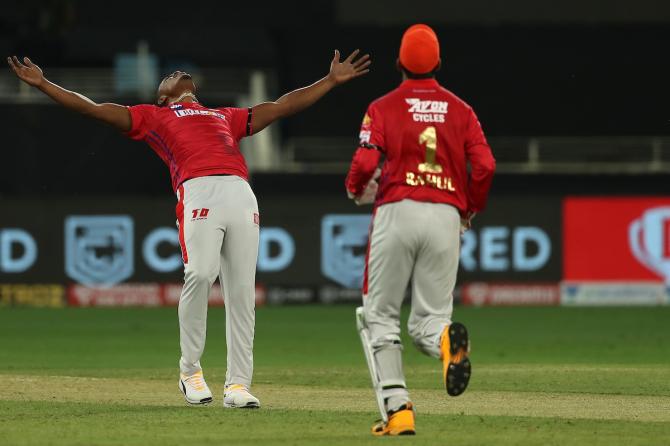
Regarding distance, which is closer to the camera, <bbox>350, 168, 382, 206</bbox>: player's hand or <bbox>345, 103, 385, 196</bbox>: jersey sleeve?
<bbox>345, 103, 385, 196</bbox>: jersey sleeve

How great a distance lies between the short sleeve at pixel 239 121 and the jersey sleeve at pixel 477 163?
2.36 m

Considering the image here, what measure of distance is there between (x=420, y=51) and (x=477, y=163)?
0.68 meters

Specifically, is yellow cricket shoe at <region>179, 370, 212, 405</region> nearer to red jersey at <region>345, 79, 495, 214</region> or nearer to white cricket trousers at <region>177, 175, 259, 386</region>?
white cricket trousers at <region>177, 175, 259, 386</region>

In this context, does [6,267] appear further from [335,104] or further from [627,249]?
[627,249]

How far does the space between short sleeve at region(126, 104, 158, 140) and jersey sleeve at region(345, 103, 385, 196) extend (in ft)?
7.47

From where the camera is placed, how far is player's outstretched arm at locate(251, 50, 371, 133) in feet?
33.2

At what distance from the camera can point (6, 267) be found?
25.7 m

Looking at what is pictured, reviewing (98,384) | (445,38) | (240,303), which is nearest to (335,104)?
(445,38)

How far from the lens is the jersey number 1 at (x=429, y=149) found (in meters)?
8.35

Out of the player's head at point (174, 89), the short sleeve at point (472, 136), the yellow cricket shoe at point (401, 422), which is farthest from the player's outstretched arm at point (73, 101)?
the yellow cricket shoe at point (401, 422)

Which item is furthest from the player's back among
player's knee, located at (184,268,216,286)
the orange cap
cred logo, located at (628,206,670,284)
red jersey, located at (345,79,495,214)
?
cred logo, located at (628,206,670,284)

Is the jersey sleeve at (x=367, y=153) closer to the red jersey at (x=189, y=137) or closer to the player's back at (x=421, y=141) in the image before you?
the player's back at (x=421, y=141)

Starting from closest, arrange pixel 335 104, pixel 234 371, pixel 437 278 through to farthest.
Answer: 1. pixel 437 278
2. pixel 234 371
3. pixel 335 104

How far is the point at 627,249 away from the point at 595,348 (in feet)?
29.3
